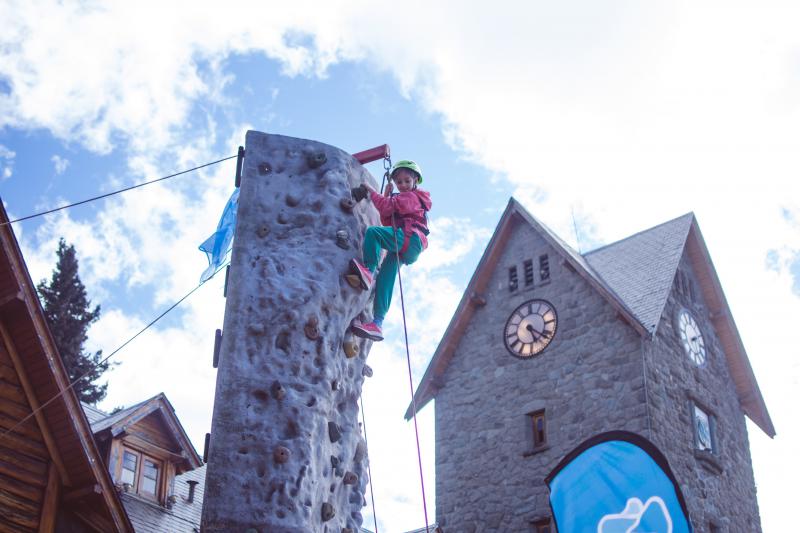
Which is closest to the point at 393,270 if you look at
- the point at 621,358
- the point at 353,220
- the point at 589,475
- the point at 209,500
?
the point at 353,220

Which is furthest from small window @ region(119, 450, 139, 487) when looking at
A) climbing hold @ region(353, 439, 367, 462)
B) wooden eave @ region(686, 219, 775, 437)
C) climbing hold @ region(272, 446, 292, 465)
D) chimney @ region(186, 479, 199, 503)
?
wooden eave @ region(686, 219, 775, 437)

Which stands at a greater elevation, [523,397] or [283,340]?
[523,397]

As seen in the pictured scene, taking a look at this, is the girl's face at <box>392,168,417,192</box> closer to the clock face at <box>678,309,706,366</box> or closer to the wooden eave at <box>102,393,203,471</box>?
the wooden eave at <box>102,393,203,471</box>

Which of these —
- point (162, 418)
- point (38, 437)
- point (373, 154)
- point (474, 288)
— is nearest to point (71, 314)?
point (474, 288)

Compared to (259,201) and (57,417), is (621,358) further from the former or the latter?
(259,201)

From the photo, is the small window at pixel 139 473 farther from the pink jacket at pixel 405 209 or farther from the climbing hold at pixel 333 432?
the climbing hold at pixel 333 432

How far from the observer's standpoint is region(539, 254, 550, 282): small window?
71.1ft

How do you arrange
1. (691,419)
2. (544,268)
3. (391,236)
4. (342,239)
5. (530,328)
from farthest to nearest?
(544,268) → (530,328) → (691,419) → (391,236) → (342,239)

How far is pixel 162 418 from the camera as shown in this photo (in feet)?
46.9

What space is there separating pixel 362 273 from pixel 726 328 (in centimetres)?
1869

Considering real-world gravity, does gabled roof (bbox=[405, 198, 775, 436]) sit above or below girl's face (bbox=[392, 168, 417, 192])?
above

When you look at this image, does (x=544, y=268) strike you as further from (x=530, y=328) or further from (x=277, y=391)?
(x=277, y=391)

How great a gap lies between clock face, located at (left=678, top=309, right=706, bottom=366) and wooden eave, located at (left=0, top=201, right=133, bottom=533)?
14320 mm

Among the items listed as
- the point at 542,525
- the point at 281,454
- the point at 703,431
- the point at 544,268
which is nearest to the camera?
the point at 281,454
